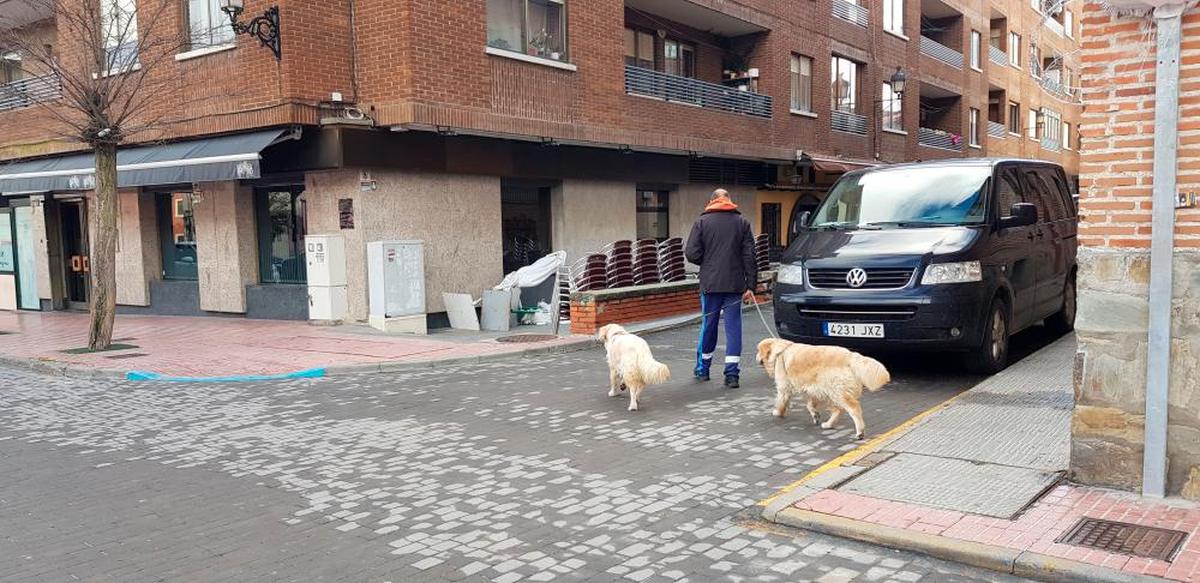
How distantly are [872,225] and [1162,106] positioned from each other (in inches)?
166

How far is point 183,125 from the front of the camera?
1455cm

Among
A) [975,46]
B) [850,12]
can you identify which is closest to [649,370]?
[850,12]

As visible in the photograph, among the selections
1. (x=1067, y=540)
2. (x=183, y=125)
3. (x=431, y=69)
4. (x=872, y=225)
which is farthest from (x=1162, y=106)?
(x=183, y=125)

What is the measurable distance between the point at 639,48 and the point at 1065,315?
1163 cm

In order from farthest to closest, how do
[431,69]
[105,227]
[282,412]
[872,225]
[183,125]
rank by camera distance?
[183,125] → [431,69] → [105,227] → [872,225] → [282,412]

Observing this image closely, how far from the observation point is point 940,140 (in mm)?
31562

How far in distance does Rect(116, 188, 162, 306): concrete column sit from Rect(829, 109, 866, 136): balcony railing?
686 inches

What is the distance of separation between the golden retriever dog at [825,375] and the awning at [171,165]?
8935 mm

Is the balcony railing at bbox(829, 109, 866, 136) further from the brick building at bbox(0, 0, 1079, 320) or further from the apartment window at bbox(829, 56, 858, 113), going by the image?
the apartment window at bbox(829, 56, 858, 113)

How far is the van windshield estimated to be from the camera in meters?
8.53

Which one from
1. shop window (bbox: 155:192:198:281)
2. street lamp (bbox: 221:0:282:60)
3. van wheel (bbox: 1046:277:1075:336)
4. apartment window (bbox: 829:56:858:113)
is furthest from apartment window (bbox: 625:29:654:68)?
van wheel (bbox: 1046:277:1075:336)

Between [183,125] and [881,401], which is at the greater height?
[183,125]

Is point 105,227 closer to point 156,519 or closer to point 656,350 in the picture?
point 656,350

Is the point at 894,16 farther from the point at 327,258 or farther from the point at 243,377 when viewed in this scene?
the point at 243,377
